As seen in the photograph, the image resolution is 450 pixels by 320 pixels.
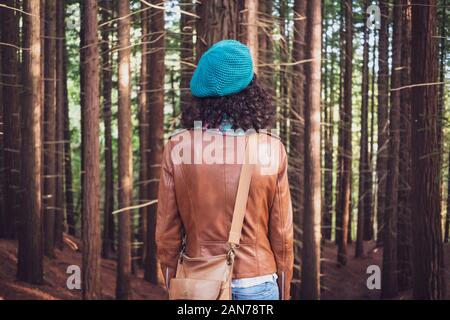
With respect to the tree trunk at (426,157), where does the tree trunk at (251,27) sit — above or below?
above

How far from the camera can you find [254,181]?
12.1 feet

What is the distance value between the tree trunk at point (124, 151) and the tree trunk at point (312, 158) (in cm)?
434

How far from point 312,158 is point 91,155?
519 centimetres

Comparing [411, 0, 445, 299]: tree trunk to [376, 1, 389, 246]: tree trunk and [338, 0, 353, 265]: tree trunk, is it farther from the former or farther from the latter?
[338, 0, 353, 265]: tree trunk

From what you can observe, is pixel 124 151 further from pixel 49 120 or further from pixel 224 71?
pixel 224 71

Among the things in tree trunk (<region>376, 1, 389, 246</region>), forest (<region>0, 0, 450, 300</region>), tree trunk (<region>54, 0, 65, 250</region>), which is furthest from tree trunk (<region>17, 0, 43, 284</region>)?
tree trunk (<region>376, 1, 389, 246</region>)

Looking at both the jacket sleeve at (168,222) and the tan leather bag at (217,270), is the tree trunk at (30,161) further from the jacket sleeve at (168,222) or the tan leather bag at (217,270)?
the tan leather bag at (217,270)

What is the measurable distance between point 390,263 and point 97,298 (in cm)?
777

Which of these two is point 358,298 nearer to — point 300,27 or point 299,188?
point 299,188

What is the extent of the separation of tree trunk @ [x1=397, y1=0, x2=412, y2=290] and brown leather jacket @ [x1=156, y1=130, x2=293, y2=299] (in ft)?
39.2

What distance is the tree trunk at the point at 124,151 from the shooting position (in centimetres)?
1452

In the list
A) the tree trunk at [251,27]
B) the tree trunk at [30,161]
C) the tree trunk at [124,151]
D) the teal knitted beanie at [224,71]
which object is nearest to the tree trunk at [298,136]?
the tree trunk at [124,151]
